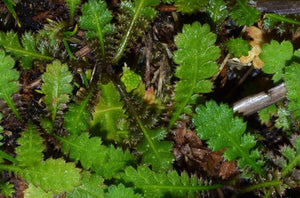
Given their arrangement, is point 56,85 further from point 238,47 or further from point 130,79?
point 238,47

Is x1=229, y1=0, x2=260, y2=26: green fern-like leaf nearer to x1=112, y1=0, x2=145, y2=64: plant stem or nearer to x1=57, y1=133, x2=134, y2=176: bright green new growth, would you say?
x1=112, y1=0, x2=145, y2=64: plant stem

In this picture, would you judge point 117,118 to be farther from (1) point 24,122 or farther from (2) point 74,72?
(1) point 24,122

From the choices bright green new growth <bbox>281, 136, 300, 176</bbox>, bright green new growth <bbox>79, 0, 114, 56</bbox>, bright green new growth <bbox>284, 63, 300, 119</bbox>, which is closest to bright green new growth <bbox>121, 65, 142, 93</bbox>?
bright green new growth <bbox>79, 0, 114, 56</bbox>

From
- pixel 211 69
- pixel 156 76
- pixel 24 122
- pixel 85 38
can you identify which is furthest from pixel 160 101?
pixel 24 122

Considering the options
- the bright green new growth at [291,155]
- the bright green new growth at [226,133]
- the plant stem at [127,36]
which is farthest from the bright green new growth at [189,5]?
the bright green new growth at [291,155]

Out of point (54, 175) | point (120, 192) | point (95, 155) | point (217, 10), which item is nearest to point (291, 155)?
point (217, 10)

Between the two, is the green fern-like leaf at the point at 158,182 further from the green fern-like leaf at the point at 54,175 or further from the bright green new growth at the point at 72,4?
the bright green new growth at the point at 72,4
